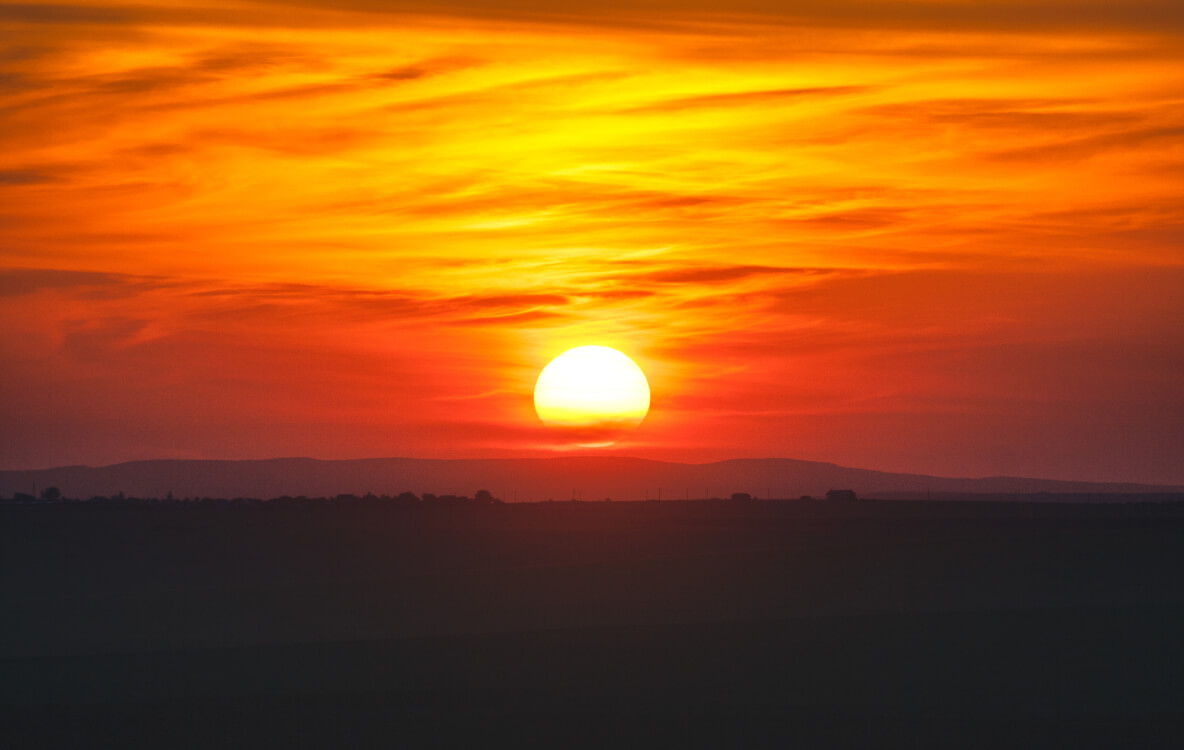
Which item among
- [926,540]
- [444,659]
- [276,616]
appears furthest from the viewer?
[926,540]

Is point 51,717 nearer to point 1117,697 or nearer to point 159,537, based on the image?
point 1117,697

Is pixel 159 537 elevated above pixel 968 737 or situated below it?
above

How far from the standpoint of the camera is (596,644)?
28.2 meters

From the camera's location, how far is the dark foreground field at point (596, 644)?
67.7 feet

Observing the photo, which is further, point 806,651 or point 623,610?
point 623,610

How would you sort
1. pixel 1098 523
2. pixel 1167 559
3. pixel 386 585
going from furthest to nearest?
1. pixel 1098 523
2. pixel 1167 559
3. pixel 386 585

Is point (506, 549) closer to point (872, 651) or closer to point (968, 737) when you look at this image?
point (872, 651)

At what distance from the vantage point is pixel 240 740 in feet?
65.0

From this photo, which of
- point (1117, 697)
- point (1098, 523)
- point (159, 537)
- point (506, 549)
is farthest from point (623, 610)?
point (1098, 523)

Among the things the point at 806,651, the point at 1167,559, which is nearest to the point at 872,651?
the point at 806,651

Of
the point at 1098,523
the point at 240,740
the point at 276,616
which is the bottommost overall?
the point at 240,740

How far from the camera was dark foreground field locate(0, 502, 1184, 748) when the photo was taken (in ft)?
67.7

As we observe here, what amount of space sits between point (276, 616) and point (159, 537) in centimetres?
2986

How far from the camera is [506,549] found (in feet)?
176
